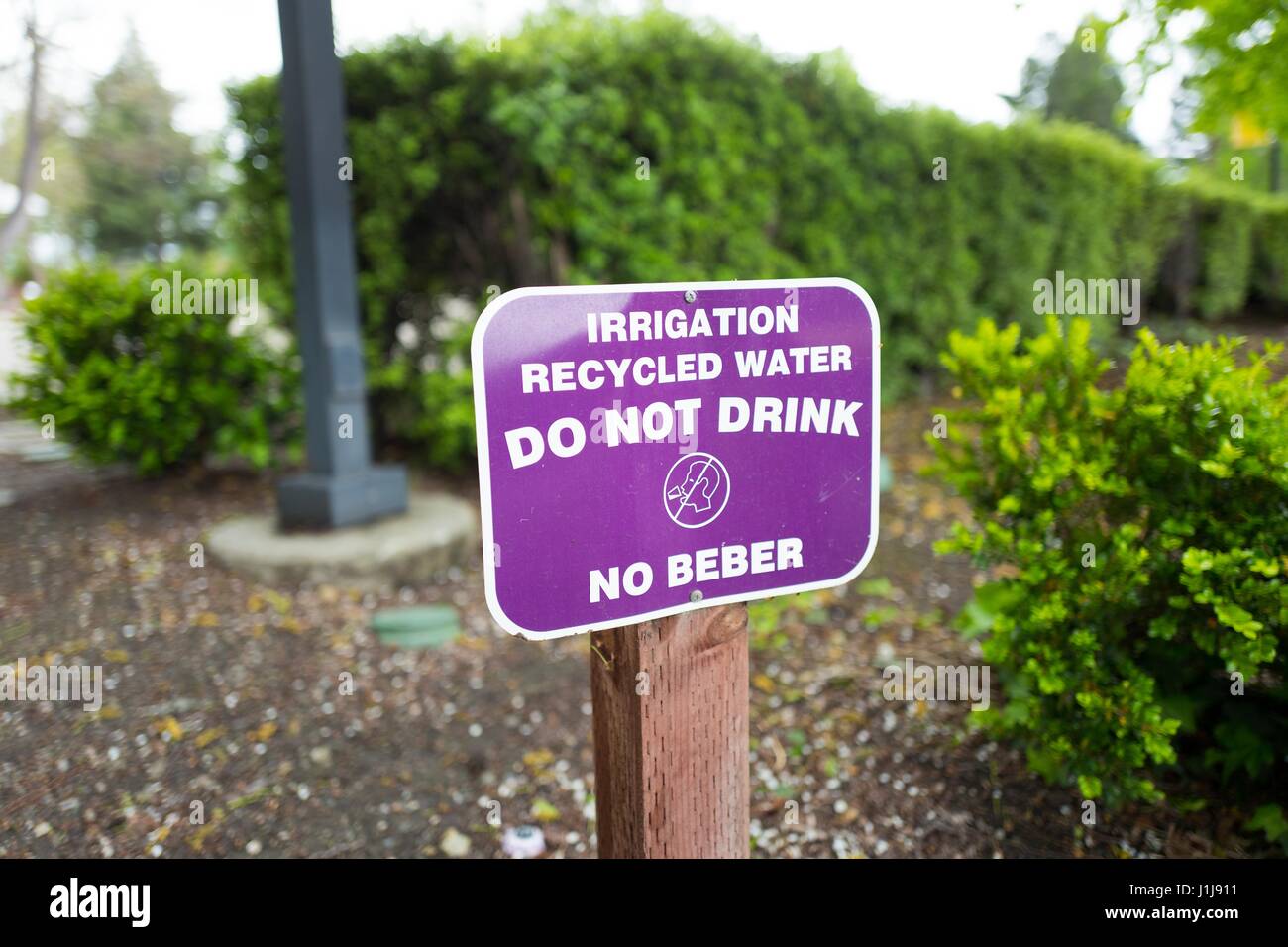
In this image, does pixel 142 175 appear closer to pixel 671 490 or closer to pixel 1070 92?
pixel 1070 92

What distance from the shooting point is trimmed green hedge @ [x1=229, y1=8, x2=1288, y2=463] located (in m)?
4.98

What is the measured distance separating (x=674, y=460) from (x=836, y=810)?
1727 millimetres

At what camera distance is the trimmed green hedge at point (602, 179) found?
4977 mm

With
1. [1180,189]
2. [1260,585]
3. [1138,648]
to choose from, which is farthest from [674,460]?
[1180,189]

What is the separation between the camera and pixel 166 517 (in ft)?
15.9

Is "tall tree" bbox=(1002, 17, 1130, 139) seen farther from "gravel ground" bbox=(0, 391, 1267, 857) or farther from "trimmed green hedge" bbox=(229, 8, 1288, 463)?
"gravel ground" bbox=(0, 391, 1267, 857)

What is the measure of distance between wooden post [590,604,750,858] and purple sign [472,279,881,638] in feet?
0.33

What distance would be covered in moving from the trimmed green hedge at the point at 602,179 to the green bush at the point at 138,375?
67cm

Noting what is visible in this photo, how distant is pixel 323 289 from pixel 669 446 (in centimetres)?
350

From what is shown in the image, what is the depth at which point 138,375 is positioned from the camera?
4.92 meters

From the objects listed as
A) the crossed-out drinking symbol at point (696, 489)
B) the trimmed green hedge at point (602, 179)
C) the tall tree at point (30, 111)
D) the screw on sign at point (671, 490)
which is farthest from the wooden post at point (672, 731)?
the tall tree at point (30, 111)

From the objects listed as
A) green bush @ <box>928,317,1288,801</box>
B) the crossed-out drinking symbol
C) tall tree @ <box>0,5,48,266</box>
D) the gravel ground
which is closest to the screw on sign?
the crossed-out drinking symbol

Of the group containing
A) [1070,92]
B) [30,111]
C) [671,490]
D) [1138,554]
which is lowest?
[1138,554]

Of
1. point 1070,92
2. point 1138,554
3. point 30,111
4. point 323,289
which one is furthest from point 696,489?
point 1070,92
